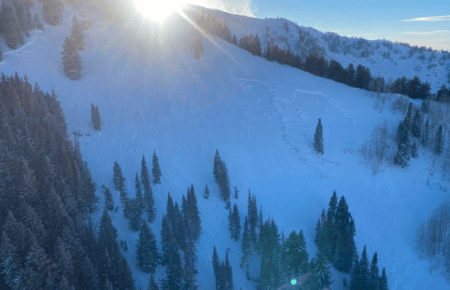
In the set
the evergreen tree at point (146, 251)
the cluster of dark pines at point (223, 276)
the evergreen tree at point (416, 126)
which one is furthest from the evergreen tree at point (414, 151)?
the evergreen tree at point (146, 251)

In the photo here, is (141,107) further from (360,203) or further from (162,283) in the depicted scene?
(360,203)

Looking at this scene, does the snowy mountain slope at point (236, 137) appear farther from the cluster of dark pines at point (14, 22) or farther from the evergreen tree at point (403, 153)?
the cluster of dark pines at point (14, 22)

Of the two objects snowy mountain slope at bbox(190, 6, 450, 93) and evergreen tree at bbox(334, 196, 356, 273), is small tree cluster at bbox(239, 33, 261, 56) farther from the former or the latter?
evergreen tree at bbox(334, 196, 356, 273)

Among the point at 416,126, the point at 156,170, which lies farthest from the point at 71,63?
the point at 416,126

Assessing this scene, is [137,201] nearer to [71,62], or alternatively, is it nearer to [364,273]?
[364,273]

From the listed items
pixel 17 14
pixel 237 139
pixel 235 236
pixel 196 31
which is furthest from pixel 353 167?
pixel 17 14

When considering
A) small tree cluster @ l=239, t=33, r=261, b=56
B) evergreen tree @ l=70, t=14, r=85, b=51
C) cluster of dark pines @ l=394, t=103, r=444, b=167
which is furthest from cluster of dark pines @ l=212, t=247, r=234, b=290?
small tree cluster @ l=239, t=33, r=261, b=56
